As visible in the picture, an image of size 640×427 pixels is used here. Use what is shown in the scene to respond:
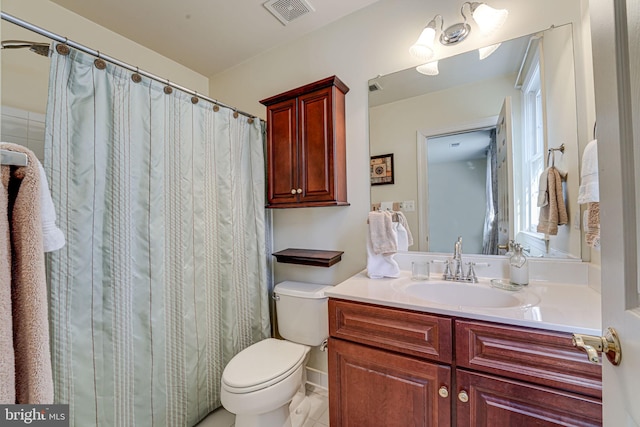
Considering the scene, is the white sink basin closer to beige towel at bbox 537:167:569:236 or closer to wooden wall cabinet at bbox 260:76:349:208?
beige towel at bbox 537:167:569:236

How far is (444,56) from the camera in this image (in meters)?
1.39

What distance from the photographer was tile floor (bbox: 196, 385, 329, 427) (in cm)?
148

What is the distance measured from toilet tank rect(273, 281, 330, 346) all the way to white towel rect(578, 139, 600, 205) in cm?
124

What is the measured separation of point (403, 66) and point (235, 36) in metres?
1.24

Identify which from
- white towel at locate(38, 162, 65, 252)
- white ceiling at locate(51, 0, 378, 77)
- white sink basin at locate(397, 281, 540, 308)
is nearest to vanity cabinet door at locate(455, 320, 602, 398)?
white sink basin at locate(397, 281, 540, 308)

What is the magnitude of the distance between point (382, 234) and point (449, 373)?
2.15ft

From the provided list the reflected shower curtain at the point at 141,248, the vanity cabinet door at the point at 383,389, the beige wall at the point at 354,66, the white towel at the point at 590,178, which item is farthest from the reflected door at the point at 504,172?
the reflected shower curtain at the point at 141,248

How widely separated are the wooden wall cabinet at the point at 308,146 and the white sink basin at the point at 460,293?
25.6 inches

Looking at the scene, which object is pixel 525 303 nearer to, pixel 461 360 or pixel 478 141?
pixel 461 360

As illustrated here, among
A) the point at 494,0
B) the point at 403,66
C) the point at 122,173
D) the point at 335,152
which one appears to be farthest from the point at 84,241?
the point at 494,0

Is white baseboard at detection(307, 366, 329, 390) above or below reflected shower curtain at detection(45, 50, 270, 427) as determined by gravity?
below

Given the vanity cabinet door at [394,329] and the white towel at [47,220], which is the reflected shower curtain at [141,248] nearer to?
the white towel at [47,220]

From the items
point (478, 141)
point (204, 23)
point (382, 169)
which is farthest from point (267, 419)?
point (204, 23)

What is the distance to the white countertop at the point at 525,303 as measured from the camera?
0.78 m
